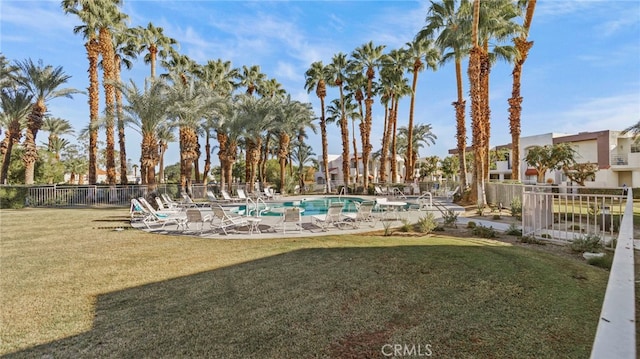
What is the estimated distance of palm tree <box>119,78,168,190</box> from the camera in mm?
17750

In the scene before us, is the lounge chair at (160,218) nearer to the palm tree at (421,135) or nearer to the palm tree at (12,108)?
the palm tree at (12,108)

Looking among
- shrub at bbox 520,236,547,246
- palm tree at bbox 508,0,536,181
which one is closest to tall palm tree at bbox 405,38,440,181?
palm tree at bbox 508,0,536,181

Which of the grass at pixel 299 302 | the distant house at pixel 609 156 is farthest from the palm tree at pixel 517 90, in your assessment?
the distant house at pixel 609 156

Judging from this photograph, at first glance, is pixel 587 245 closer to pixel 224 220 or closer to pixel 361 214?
pixel 361 214

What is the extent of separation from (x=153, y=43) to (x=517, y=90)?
28.1 m

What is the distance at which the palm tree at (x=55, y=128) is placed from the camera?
46.5m

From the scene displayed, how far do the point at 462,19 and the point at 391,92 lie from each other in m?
15.2

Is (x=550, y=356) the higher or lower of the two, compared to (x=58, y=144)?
lower

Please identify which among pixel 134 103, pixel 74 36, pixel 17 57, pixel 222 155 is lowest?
pixel 222 155

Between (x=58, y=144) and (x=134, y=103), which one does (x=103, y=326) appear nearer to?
(x=134, y=103)

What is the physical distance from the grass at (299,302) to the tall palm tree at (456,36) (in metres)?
14.9

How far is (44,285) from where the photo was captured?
17.0 ft

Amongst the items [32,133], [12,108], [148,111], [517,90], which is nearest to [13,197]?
[32,133]

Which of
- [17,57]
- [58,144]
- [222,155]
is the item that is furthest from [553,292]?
[58,144]
